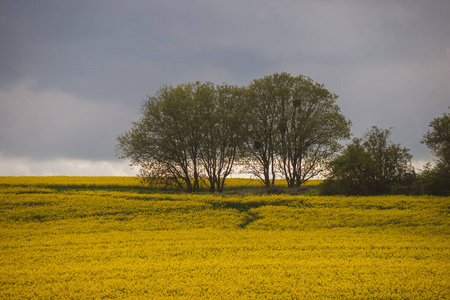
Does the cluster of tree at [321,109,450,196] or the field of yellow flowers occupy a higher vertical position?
the cluster of tree at [321,109,450,196]

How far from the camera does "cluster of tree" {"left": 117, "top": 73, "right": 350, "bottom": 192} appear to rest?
164 ft

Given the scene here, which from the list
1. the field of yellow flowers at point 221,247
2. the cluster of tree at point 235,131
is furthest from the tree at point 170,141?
the field of yellow flowers at point 221,247

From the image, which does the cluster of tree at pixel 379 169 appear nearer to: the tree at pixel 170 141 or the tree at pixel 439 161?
the tree at pixel 439 161

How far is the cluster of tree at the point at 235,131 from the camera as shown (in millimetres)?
50031

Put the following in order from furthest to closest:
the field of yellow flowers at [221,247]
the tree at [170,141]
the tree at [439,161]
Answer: the tree at [170,141] → the tree at [439,161] → the field of yellow flowers at [221,247]

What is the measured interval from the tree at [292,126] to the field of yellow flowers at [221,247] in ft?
53.4

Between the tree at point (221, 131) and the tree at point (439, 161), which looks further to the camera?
the tree at point (221, 131)

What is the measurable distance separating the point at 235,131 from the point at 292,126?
28.2 ft

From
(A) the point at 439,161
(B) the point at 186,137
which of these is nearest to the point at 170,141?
(B) the point at 186,137

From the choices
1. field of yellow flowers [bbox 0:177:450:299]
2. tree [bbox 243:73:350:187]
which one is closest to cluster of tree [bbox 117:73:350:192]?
tree [bbox 243:73:350:187]

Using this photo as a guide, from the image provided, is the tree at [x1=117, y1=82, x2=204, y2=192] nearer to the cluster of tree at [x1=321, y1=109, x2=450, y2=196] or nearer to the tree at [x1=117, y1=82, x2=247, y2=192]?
the tree at [x1=117, y1=82, x2=247, y2=192]

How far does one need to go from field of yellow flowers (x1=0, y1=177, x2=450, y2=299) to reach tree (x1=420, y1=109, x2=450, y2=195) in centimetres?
402

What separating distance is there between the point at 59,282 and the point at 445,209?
29.7m

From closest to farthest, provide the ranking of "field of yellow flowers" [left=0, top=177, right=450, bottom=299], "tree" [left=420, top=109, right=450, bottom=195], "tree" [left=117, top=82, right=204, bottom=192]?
"field of yellow flowers" [left=0, top=177, right=450, bottom=299] < "tree" [left=420, top=109, right=450, bottom=195] < "tree" [left=117, top=82, right=204, bottom=192]
